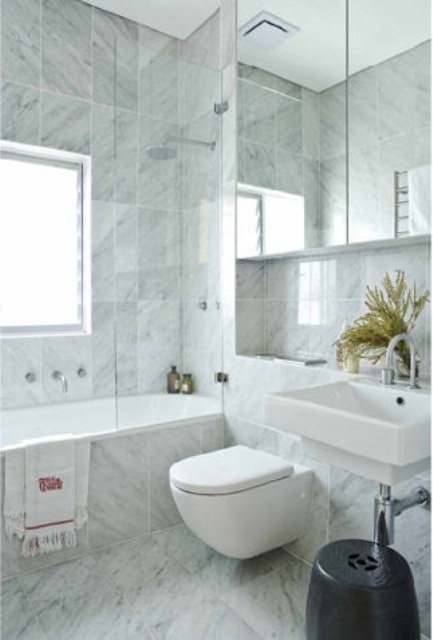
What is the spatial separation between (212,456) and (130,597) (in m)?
0.65

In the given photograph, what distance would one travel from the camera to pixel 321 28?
7.20 feet

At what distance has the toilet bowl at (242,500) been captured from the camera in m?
1.86

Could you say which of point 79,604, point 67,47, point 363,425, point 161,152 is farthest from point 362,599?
point 67,47

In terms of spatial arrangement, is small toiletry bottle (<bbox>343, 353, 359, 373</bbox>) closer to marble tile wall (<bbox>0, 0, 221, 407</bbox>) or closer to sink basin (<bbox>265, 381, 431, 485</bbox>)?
sink basin (<bbox>265, 381, 431, 485</bbox>)

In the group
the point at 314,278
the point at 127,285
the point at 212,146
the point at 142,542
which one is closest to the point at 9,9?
the point at 212,146

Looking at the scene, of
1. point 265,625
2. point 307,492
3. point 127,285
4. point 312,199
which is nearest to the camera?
point 265,625

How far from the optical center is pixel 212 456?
218cm

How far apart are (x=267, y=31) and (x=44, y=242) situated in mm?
1725

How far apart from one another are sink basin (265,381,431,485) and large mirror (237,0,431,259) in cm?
64

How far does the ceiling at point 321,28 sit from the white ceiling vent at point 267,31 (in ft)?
0.08

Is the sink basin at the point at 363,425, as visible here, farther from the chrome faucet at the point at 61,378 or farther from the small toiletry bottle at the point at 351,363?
the chrome faucet at the point at 61,378

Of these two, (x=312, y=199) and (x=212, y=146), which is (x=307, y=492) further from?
(x=212, y=146)

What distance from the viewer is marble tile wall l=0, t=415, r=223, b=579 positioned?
2.21 m

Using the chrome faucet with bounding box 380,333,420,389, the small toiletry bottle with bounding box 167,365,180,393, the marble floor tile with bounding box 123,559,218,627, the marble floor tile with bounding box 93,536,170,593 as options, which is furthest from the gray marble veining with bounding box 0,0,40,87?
the marble floor tile with bounding box 123,559,218,627
